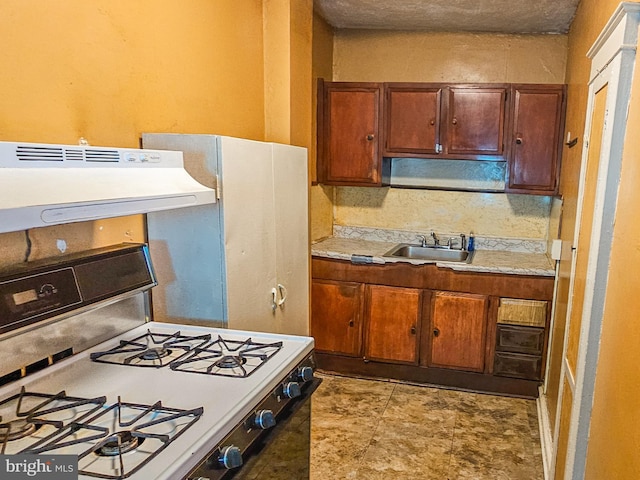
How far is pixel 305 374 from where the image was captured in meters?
1.72

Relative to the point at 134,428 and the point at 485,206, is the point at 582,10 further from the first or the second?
the point at 134,428

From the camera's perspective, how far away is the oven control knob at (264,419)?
1.38 m

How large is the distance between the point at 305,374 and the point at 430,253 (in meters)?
2.43

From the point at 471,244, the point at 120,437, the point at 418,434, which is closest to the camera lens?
the point at 120,437

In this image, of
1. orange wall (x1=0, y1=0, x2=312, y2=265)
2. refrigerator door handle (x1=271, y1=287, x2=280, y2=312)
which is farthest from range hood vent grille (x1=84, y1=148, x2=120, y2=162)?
refrigerator door handle (x1=271, y1=287, x2=280, y2=312)

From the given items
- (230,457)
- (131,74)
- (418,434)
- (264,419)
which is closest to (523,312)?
(418,434)

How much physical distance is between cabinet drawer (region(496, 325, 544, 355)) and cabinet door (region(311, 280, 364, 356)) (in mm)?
960

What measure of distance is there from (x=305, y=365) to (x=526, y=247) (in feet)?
8.71

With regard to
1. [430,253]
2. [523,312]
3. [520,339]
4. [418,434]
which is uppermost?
[430,253]

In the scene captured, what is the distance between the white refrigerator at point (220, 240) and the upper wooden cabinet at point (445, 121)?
154 centimetres

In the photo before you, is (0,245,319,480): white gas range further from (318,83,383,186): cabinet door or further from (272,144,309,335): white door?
(318,83,383,186): cabinet door

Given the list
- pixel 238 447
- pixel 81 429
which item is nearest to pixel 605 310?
pixel 238 447

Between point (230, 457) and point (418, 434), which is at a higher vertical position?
point (230, 457)

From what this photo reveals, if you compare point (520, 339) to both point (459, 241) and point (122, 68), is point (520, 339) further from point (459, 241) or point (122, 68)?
point (122, 68)
